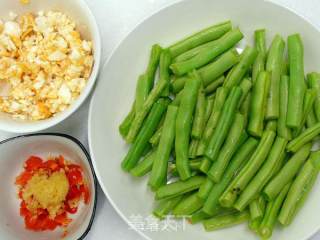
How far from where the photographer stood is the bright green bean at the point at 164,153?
1.16 meters

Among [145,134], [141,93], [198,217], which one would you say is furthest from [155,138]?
[198,217]

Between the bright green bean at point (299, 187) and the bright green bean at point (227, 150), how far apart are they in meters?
0.18

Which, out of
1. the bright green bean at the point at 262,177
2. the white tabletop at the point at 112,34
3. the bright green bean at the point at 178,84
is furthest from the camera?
the white tabletop at the point at 112,34

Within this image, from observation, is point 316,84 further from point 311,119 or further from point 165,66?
point 165,66

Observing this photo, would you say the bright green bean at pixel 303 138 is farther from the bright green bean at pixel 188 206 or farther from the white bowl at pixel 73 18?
the white bowl at pixel 73 18

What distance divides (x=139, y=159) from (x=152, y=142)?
7cm

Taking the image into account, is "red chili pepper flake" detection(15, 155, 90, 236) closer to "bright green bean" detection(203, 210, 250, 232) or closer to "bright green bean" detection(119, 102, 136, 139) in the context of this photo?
"bright green bean" detection(119, 102, 136, 139)

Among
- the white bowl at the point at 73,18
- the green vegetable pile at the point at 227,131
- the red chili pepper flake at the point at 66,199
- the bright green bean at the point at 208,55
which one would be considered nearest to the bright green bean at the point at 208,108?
the green vegetable pile at the point at 227,131

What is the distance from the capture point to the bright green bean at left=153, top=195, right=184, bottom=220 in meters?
1.20

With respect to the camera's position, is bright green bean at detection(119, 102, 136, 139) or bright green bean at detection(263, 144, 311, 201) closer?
bright green bean at detection(263, 144, 311, 201)

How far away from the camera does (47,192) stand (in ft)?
4.04

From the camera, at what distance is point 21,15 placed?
1.28m

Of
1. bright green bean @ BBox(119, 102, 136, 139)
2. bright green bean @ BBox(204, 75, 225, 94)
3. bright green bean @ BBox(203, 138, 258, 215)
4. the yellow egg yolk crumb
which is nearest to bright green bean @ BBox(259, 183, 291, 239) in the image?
bright green bean @ BBox(203, 138, 258, 215)

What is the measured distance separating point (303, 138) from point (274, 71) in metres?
0.20
